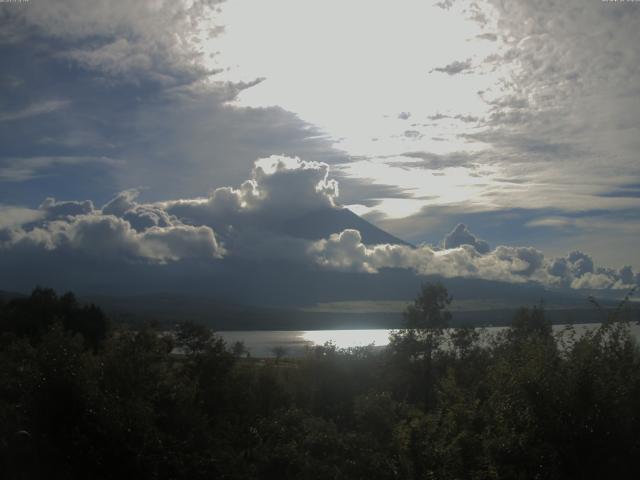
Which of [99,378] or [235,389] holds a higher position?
[99,378]

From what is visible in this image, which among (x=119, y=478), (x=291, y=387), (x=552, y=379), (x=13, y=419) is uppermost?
(x=552, y=379)

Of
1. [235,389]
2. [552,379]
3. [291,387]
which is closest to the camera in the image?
[552,379]

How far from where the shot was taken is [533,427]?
15.6m

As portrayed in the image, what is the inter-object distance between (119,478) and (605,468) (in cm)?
1246

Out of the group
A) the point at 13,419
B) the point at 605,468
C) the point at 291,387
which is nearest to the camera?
the point at 605,468

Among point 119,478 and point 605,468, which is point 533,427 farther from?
point 119,478

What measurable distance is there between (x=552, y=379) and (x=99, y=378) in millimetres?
13300

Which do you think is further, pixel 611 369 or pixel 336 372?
pixel 336 372

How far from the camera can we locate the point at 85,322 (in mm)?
75062

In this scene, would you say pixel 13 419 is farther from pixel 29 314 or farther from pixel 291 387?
pixel 29 314

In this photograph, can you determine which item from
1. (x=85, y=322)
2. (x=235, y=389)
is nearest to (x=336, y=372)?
(x=235, y=389)

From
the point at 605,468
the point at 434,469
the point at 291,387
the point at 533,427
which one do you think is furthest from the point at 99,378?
the point at 291,387

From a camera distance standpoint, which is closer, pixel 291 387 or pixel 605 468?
pixel 605 468

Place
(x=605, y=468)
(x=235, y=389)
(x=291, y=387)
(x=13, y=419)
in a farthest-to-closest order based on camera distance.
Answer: (x=291, y=387) → (x=235, y=389) → (x=13, y=419) → (x=605, y=468)
